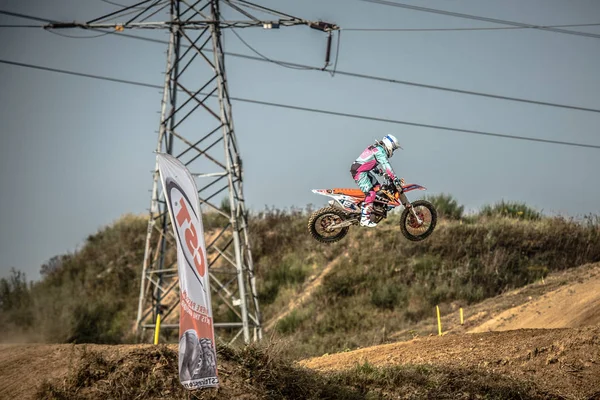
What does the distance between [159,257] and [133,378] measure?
1365cm

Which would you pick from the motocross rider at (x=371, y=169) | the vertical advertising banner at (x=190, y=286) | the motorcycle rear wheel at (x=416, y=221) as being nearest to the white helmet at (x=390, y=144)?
the motocross rider at (x=371, y=169)

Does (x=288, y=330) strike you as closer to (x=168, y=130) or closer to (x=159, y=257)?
(x=159, y=257)

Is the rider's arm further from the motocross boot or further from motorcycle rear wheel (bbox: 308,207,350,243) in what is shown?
motorcycle rear wheel (bbox: 308,207,350,243)

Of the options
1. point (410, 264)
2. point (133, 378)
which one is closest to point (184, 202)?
point (133, 378)

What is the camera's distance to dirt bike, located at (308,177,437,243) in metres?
15.0

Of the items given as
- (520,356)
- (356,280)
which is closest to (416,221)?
(520,356)

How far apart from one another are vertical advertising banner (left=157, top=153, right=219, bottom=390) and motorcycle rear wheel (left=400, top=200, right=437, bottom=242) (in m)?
5.16

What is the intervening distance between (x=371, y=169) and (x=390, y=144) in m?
0.64

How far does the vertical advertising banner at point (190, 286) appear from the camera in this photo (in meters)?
11.2

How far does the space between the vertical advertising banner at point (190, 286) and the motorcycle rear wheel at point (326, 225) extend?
3.82 meters

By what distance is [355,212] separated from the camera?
15172 millimetres

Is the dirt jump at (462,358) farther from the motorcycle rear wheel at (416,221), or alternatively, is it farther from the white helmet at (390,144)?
the white helmet at (390,144)

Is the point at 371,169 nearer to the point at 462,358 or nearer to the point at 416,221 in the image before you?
the point at 416,221

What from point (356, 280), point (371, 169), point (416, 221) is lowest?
point (356, 280)
